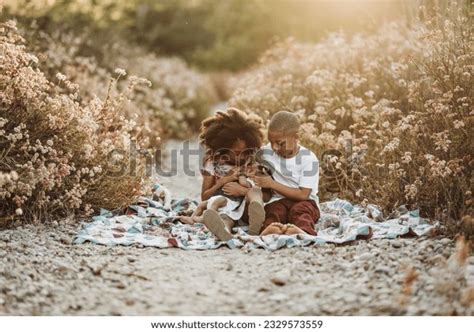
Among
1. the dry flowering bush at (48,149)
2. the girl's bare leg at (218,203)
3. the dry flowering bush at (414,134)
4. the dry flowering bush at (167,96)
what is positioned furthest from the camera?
the dry flowering bush at (167,96)

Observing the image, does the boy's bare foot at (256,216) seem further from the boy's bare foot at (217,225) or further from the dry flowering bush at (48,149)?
the dry flowering bush at (48,149)

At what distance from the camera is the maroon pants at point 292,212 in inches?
187

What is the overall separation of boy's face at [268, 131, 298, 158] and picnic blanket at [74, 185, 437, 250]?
57cm

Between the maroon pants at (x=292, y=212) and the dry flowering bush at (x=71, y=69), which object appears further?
the dry flowering bush at (x=71, y=69)

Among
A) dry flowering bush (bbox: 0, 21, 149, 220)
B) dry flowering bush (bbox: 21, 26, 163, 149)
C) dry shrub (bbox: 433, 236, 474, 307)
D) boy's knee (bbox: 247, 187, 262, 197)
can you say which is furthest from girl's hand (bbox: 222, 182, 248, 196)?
dry flowering bush (bbox: 21, 26, 163, 149)

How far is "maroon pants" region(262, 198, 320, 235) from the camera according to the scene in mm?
4742

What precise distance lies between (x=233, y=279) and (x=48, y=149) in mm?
1705

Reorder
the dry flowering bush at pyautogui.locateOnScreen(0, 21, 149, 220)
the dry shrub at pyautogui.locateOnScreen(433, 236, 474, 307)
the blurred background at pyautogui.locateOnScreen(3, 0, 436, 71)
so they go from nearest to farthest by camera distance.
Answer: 1. the dry shrub at pyautogui.locateOnScreen(433, 236, 474, 307)
2. the dry flowering bush at pyautogui.locateOnScreen(0, 21, 149, 220)
3. the blurred background at pyautogui.locateOnScreen(3, 0, 436, 71)

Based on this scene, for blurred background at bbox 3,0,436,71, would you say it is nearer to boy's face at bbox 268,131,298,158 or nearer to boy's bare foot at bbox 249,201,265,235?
boy's face at bbox 268,131,298,158

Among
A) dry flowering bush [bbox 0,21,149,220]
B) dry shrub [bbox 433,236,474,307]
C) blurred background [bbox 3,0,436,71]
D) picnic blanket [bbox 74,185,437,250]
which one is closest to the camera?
dry shrub [bbox 433,236,474,307]

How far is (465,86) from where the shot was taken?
4.83 m

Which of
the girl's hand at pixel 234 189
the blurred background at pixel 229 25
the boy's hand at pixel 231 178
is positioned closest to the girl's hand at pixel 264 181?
the girl's hand at pixel 234 189
